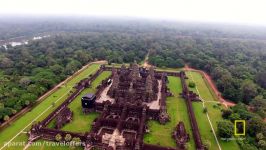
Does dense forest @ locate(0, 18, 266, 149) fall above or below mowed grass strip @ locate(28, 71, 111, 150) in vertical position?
above

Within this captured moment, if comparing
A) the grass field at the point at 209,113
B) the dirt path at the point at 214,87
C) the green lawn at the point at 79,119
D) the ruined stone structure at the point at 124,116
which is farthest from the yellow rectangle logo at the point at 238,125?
the green lawn at the point at 79,119

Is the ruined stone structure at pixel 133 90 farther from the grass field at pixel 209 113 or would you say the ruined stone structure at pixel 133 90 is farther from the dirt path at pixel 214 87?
the dirt path at pixel 214 87

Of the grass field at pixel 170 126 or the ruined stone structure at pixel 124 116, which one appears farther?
the grass field at pixel 170 126

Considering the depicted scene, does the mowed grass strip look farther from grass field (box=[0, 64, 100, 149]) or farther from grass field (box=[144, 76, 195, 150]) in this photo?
grass field (box=[144, 76, 195, 150])

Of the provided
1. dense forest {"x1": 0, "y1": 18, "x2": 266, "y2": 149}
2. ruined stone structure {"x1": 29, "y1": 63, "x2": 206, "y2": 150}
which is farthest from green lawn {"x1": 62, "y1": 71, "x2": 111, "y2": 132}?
dense forest {"x1": 0, "y1": 18, "x2": 266, "y2": 149}

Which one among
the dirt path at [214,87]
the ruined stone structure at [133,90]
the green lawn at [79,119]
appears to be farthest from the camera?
the dirt path at [214,87]

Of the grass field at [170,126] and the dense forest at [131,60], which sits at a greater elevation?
the dense forest at [131,60]
